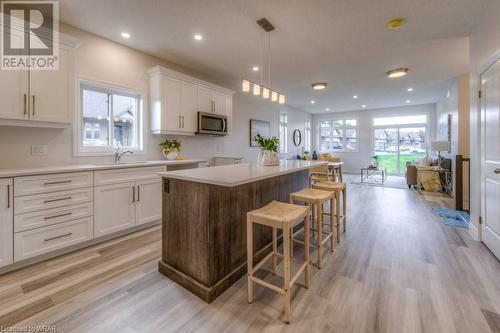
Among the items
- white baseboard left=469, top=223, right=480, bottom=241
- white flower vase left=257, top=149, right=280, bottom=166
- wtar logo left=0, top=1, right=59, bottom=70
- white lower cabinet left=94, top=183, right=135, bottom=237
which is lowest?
white baseboard left=469, top=223, right=480, bottom=241

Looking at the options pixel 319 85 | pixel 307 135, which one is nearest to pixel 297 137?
pixel 307 135

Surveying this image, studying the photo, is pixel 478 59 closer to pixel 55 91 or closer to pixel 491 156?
Answer: pixel 491 156

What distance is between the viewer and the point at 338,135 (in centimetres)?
1032

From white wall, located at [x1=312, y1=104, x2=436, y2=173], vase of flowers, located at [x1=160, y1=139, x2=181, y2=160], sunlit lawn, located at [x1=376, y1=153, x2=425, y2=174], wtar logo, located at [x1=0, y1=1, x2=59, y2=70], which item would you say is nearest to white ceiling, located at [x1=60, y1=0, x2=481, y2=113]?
wtar logo, located at [x1=0, y1=1, x2=59, y2=70]

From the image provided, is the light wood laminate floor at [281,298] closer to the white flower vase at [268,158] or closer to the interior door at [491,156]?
the interior door at [491,156]

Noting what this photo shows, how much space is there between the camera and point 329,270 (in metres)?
2.19

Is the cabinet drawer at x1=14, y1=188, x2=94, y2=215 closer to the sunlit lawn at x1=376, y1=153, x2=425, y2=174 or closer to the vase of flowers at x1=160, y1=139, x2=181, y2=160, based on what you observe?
the vase of flowers at x1=160, y1=139, x2=181, y2=160

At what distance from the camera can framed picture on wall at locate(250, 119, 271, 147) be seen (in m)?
6.29

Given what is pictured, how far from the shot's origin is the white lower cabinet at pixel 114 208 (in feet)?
8.99

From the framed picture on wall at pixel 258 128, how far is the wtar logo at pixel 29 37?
434 centimetres

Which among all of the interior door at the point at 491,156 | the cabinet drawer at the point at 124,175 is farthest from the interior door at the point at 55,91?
the interior door at the point at 491,156

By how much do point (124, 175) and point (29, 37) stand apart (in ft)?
5.61

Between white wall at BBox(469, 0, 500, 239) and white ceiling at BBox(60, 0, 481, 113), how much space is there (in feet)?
0.53

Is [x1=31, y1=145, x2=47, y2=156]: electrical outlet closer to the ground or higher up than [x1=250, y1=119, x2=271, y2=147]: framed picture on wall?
closer to the ground
